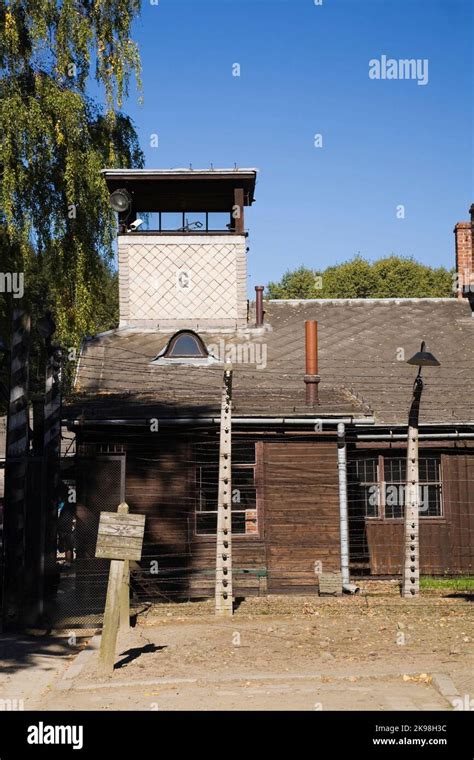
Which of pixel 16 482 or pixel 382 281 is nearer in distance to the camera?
pixel 16 482

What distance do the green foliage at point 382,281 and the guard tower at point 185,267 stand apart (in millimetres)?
32514

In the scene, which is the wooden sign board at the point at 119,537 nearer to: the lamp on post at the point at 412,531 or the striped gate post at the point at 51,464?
the striped gate post at the point at 51,464

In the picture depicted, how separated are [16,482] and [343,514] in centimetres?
578

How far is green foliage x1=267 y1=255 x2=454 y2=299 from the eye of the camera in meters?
56.7

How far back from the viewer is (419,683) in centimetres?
901

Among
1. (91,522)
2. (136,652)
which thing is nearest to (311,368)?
(91,522)

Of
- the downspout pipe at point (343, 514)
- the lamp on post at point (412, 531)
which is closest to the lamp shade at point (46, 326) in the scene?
the downspout pipe at point (343, 514)

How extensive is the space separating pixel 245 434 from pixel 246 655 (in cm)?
689

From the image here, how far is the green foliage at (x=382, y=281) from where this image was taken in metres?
56.7

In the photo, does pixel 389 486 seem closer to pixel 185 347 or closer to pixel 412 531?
pixel 412 531

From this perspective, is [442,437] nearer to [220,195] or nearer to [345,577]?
[345,577]

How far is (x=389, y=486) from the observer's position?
18.7m

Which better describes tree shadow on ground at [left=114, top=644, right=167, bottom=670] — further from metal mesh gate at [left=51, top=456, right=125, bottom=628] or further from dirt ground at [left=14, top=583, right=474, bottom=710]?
metal mesh gate at [left=51, top=456, right=125, bottom=628]
